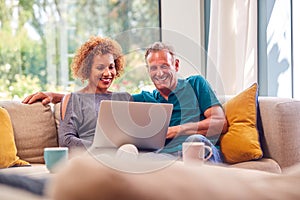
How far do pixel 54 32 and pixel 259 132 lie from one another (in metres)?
2.60

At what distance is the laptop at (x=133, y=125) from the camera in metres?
2.62

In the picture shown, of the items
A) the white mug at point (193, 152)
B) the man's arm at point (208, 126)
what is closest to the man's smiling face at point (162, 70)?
the man's arm at point (208, 126)

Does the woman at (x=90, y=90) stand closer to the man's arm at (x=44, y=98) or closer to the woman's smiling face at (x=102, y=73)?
the woman's smiling face at (x=102, y=73)

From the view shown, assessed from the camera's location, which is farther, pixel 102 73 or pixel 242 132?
pixel 102 73

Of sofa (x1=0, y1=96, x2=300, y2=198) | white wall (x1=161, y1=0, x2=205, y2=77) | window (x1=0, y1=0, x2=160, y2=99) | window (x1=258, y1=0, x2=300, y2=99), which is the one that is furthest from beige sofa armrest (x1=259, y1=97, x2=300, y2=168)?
window (x1=0, y1=0, x2=160, y2=99)

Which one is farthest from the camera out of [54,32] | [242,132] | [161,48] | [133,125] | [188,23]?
[54,32]

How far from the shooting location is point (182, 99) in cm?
321

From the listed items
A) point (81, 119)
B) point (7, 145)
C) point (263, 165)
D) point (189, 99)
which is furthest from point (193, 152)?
point (7, 145)

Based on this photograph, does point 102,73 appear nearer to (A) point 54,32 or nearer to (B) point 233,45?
(B) point 233,45

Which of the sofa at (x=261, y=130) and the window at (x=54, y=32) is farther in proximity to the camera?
the window at (x=54, y=32)

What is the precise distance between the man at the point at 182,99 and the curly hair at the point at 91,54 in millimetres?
321

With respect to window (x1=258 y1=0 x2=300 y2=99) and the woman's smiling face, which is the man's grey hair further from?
window (x1=258 y1=0 x2=300 y2=99)

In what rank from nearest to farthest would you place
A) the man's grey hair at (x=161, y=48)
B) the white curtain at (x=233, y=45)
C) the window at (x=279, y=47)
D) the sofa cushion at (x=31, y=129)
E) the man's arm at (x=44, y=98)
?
the man's grey hair at (x=161, y=48), the sofa cushion at (x=31, y=129), the man's arm at (x=44, y=98), the window at (x=279, y=47), the white curtain at (x=233, y=45)

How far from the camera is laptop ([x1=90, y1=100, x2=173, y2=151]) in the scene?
2623 mm
